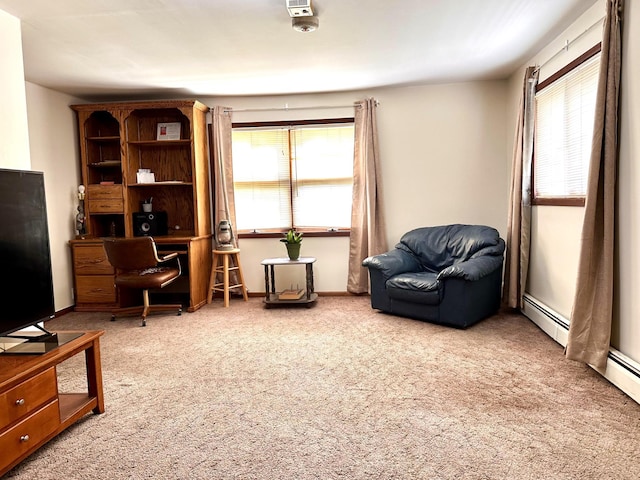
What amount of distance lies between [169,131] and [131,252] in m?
1.76

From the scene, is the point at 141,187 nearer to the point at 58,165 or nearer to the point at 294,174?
the point at 58,165

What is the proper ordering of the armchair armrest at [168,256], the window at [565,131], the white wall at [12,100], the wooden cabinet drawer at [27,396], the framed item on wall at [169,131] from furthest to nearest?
the framed item on wall at [169,131]
the armchair armrest at [168,256]
the window at [565,131]
the white wall at [12,100]
the wooden cabinet drawer at [27,396]

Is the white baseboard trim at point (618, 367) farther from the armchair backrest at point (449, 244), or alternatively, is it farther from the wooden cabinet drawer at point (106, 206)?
the wooden cabinet drawer at point (106, 206)

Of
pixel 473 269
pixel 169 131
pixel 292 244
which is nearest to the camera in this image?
pixel 473 269

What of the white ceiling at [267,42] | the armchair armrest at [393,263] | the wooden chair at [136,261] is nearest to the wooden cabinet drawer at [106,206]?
the wooden chair at [136,261]

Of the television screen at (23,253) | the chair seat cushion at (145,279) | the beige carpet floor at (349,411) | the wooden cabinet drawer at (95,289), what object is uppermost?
the television screen at (23,253)

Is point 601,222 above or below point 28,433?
above

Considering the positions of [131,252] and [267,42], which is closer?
[267,42]

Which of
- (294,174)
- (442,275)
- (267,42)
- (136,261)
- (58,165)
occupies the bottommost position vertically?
(442,275)

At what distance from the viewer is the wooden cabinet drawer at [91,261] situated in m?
4.92

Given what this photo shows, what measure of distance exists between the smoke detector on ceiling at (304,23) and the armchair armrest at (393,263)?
225 centimetres

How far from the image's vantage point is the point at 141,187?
544 centimetres

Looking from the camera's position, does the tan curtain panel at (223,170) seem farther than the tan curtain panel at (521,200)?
Yes

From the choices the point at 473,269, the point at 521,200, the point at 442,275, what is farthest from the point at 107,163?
the point at 521,200
